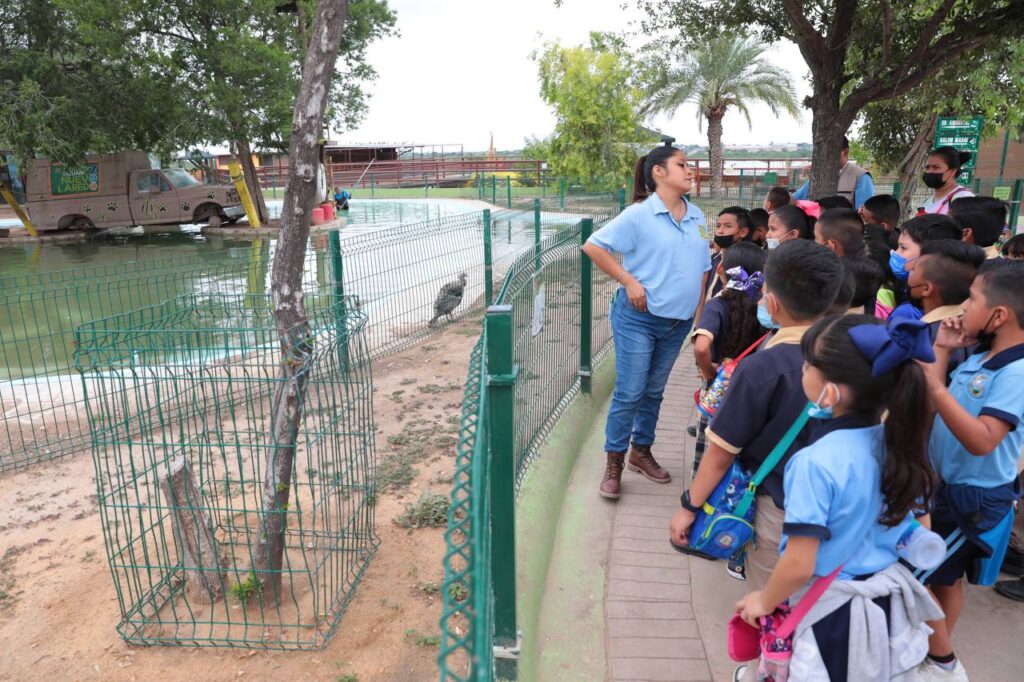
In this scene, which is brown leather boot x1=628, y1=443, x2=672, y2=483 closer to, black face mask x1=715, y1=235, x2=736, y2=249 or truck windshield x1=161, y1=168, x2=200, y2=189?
black face mask x1=715, y1=235, x2=736, y2=249

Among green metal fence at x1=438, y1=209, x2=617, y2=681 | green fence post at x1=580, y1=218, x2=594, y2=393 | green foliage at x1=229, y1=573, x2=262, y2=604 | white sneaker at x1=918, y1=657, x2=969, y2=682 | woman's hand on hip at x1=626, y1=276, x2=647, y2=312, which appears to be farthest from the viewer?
green fence post at x1=580, y1=218, x2=594, y2=393

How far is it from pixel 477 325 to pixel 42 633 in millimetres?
5604

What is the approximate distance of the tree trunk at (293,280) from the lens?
2848 mm

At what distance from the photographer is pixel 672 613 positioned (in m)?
2.88

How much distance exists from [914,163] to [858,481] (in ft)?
43.9

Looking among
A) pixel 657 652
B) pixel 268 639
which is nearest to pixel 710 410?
pixel 657 652

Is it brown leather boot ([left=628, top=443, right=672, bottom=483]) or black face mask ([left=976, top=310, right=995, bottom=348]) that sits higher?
black face mask ([left=976, top=310, right=995, bottom=348])

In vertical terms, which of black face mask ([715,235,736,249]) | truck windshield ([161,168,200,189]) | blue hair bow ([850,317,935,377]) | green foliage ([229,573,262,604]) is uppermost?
truck windshield ([161,168,200,189])

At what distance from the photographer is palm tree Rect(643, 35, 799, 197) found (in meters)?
22.6

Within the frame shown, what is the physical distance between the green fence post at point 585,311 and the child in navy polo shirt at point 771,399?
2.58m

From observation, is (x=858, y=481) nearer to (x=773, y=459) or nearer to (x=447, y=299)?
(x=773, y=459)

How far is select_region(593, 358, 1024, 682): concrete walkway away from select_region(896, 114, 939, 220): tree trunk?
10662 mm

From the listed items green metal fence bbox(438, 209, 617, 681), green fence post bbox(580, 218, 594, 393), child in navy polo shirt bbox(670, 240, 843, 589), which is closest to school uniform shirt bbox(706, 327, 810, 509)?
child in navy polo shirt bbox(670, 240, 843, 589)

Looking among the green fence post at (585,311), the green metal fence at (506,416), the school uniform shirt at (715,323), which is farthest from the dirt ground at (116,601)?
the school uniform shirt at (715,323)
